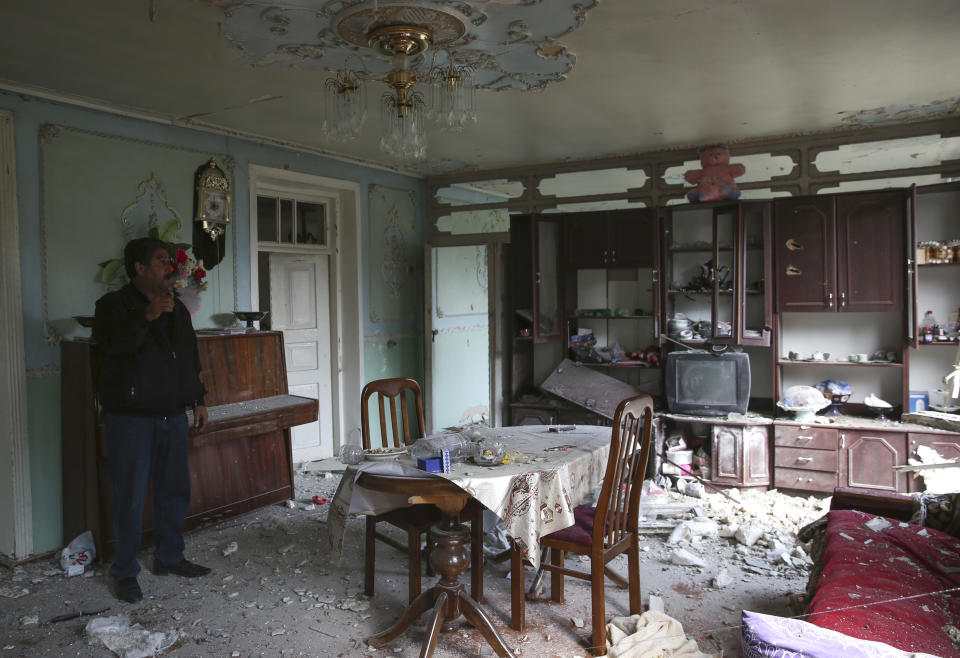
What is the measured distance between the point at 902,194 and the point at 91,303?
5.17 metres

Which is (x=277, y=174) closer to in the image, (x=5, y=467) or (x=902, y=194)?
(x=5, y=467)

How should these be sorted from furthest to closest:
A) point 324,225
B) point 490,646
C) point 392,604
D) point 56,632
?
point 324,225
point 392,604
point 56,632
point 490,646

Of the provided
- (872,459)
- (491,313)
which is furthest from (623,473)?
(491,313)

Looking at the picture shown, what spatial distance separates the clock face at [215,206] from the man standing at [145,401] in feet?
3.72

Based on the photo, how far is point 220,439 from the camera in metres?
3.88

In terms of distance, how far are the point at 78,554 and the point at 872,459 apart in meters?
4.81

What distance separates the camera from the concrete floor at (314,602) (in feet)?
8.99

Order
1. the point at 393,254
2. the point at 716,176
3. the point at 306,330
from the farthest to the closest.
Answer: the point at 393,254 → the point at 306,330 → the point at 716,176

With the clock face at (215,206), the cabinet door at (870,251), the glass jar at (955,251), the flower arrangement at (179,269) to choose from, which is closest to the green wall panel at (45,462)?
the flower arrangement at (179,269)

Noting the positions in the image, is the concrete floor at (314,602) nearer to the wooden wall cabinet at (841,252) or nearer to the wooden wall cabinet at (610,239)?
the wooden wall cabinet at (841,252)

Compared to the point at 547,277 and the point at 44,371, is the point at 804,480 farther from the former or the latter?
the point at 44,371

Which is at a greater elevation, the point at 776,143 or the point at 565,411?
the point at 776,143

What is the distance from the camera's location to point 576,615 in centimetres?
295

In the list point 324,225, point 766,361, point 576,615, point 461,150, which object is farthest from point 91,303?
point 766,361
